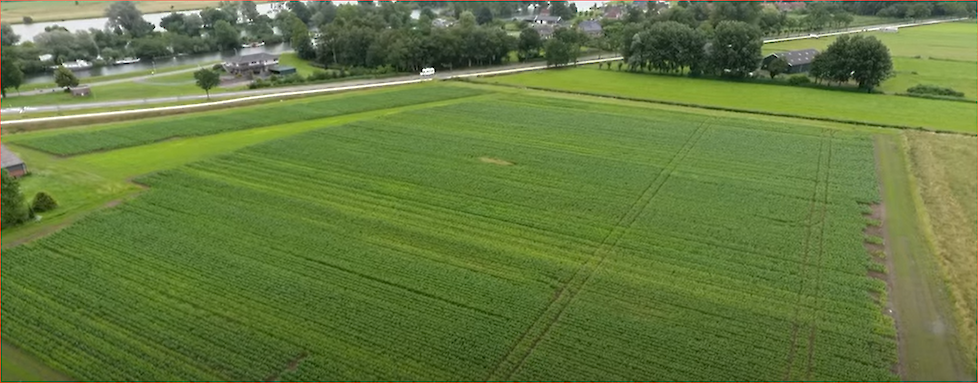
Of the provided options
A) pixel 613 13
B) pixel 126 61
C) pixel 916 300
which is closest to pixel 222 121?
pixel 916 300

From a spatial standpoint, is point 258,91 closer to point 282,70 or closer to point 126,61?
point 282,70

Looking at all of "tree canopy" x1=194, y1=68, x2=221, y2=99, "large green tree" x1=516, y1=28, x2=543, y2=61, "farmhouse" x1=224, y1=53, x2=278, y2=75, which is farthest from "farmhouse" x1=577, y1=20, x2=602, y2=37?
"tree canopy" x1=194, y1=68, x2=221, y2=99

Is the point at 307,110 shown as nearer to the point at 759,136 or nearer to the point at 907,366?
the point at 759,136

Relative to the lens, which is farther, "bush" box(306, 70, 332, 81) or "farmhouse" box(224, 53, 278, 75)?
"farmhouse" box(224, 53, 278, 75)

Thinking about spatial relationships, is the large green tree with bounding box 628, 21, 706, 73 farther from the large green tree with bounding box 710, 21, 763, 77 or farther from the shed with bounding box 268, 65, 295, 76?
the shed with bounding box 268, 65, 295, 76

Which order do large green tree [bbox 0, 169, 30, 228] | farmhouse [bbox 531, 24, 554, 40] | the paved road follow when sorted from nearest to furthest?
large green tree [bbox 0, 169, 30, 228]
the paved road
farmhouse [bbox 531, 24, 554, 40]
